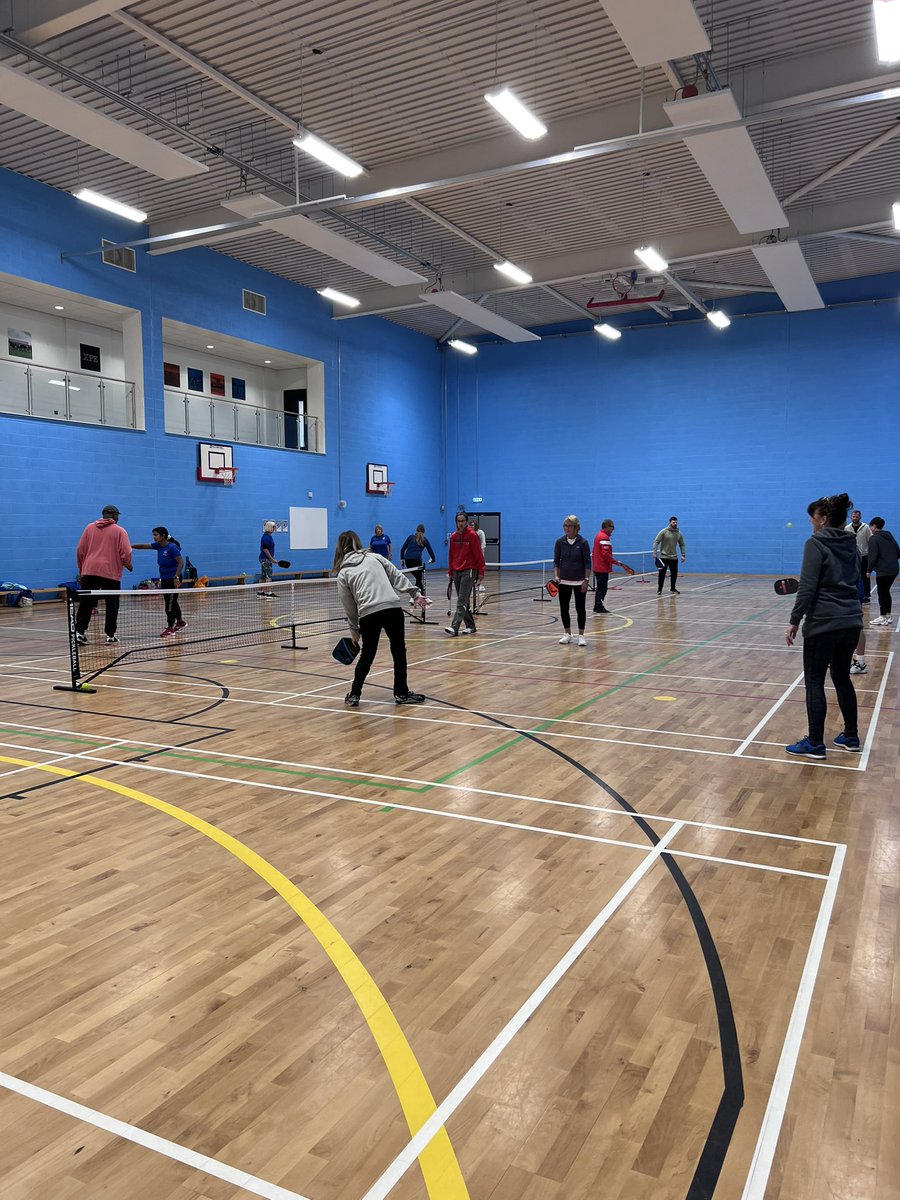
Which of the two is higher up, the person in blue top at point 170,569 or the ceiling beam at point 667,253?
the ceiling beam at point 667,253

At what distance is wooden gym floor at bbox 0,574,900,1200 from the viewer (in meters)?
2.30

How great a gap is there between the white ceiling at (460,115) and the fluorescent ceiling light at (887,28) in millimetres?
1493

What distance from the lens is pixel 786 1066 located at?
8.72 feet

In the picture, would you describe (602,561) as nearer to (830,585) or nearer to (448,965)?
(830,585)

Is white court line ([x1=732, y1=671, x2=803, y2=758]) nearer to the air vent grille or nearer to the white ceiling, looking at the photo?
the white ceiling

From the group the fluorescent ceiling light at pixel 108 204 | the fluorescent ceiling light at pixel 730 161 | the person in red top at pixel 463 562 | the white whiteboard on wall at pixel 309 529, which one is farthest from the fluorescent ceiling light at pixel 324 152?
the white whiteboard on wall at pixel 309 529

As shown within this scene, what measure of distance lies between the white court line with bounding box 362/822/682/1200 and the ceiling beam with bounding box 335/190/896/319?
19403mm

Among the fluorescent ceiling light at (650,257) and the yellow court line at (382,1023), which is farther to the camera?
the fluorescent ceiling light at (650,257)

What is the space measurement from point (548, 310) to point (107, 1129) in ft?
97.7

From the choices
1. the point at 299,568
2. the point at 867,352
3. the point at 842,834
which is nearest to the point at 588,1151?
the point at 842,834

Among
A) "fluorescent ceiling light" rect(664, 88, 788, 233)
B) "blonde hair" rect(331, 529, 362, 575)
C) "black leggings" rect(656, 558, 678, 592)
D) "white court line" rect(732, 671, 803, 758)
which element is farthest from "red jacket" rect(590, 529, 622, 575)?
"blonde hair" rect(331, 529, 362, 575)

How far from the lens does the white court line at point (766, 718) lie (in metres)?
6.64

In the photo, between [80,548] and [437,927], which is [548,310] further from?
[437,927]

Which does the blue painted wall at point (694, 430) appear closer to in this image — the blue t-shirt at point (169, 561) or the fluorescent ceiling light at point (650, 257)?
the fluorescent ceiling light at point (650, 257)
